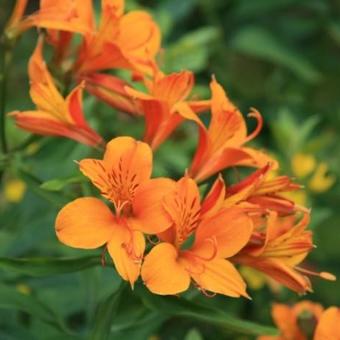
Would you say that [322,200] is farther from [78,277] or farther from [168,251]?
[168,251]

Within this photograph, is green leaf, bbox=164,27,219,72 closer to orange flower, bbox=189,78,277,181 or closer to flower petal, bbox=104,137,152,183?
orange flower, bbox=189,78,277,181

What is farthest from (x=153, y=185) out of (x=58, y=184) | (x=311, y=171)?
(x=311, y=171)

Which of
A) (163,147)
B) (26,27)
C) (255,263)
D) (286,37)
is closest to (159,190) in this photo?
(255,263)

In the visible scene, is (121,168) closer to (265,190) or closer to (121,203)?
(121,203)

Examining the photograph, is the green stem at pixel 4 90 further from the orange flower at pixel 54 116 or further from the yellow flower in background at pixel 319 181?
the yellow flower in background at pixel 319 181

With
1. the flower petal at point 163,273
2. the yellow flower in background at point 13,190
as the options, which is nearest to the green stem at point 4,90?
the flower petal at point 163,273
